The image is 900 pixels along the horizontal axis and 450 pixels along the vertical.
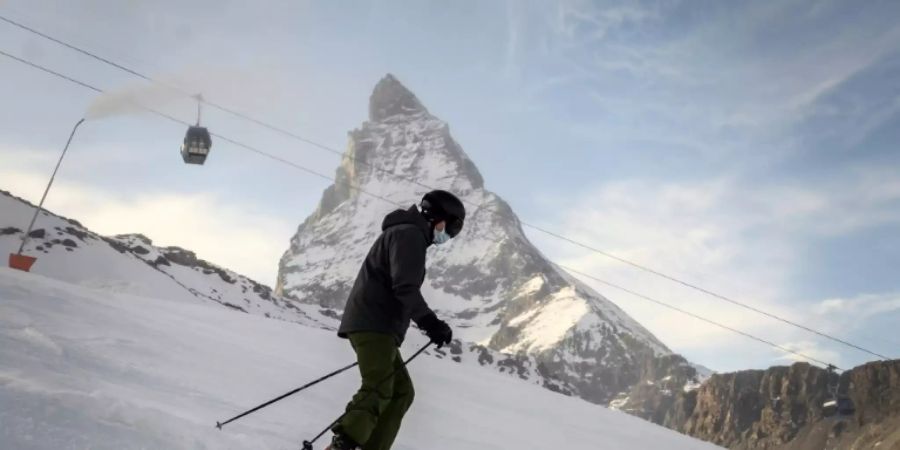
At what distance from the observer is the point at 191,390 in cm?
508

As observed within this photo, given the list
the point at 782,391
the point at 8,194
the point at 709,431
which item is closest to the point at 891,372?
the point at 782,391

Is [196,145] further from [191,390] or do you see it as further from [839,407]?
[839,407]

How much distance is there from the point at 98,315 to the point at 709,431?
619ft

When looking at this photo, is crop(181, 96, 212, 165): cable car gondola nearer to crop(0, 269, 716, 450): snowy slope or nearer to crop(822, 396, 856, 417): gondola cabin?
crop(0, 269, 716, 450): snowy slope

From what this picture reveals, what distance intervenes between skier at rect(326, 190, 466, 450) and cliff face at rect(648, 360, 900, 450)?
440ft

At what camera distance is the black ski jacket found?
11.4 ft

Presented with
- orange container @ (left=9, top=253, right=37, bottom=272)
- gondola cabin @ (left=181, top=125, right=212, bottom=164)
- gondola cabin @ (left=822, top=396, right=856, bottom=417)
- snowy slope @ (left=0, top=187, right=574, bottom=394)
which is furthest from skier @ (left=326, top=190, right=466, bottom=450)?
snowy slope @ (left=0, top=187, right=574, bottom=394)

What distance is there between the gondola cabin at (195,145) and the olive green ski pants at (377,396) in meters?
21.6

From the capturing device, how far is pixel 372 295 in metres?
3.66

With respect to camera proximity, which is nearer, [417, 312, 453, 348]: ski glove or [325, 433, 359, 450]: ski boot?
[325, 433, 359, 450]: ski boot

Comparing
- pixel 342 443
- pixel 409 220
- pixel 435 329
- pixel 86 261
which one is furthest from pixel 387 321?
pixel 86 261

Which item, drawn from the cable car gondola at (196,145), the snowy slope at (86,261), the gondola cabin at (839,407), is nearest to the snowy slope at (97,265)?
the snowy slope at (86,261)

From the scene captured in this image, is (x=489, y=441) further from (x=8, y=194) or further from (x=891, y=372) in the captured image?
(x=891, y=372)

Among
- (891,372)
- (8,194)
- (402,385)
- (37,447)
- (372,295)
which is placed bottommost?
(37,447)
